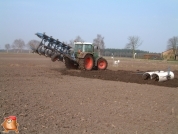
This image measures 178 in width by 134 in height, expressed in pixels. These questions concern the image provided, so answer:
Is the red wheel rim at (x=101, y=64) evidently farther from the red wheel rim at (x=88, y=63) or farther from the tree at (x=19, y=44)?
the tree at (x=19, y=44)

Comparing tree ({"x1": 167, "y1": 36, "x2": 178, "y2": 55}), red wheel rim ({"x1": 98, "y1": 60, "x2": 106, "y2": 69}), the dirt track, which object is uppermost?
tree ({"x1": 167, "y1": 36, "x2": 178, "y2": 55})

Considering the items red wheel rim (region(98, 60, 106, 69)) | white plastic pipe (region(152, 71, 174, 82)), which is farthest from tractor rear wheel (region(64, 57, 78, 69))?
white plastic pipe (region(152, 71, 174, 82))

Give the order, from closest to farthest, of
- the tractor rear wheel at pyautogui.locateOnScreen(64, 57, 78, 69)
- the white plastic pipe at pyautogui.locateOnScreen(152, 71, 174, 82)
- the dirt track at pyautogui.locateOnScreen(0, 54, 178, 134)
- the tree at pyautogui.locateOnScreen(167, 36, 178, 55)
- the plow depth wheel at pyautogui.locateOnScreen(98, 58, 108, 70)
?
the dirt track at pyautogui.locateOnScreen(0, 54, 178, 134)
the white plastic pipe at pyautogui.locateOnScreen(152, 71, 174, 82)
the tractor rear wheel at pyautogui.locateOnScreen(64, 57, 78, 69)
the plow depth wheel at pyautogui.locateOnScreen(98, 58, 108, 70)
the tree at pyautogui.locateOnScreen(167, 36, 178, 55)

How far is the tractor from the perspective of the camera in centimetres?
1900

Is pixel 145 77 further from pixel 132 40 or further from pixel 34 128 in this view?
pixel 132 40

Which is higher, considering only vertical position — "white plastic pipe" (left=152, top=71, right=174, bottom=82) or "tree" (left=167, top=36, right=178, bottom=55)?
"tree" (left=167, top=36, right=178, bottom=55)

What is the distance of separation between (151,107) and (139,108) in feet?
1.72

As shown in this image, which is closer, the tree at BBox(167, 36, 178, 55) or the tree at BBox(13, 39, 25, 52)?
the tree at BBox(167, 36, 178, 55)

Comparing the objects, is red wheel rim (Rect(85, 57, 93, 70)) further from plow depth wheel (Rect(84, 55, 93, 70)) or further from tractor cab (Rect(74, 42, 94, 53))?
tractor cab (Rect(74, 42, 94, 53))

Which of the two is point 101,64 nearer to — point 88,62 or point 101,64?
point 101,64

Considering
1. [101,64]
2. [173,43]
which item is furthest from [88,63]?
[173,43]

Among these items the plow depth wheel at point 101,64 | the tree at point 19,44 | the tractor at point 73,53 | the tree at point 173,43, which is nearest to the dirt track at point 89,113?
the tractor at point 73,53

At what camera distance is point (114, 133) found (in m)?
5.71

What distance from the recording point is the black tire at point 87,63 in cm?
2058
